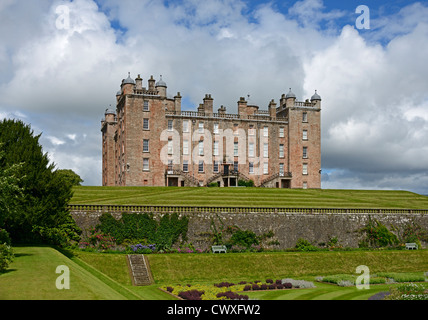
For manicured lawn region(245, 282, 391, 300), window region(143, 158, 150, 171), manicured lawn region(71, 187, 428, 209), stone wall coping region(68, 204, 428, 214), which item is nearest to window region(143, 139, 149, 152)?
window region(143, 158, 150, 171)

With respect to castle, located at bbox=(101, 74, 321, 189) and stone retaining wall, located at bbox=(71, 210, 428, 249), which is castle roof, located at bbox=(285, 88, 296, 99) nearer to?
castle, located at bbox=(101, 74, 321, 189)

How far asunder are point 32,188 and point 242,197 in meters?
26.4

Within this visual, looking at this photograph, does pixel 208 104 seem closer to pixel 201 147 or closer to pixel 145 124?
pixel 201 147

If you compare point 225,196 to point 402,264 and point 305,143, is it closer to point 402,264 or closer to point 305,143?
point 402,264

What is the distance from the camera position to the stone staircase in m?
28.7

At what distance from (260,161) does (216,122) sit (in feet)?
29.6

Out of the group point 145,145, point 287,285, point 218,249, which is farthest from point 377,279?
point 145,145

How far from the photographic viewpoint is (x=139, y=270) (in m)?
30.4

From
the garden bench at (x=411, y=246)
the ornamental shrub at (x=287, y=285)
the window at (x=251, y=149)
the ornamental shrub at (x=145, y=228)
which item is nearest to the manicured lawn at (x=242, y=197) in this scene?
the ornamental shrub at (x=145, y=228)

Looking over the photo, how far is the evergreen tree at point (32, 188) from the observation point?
97.2 ft
